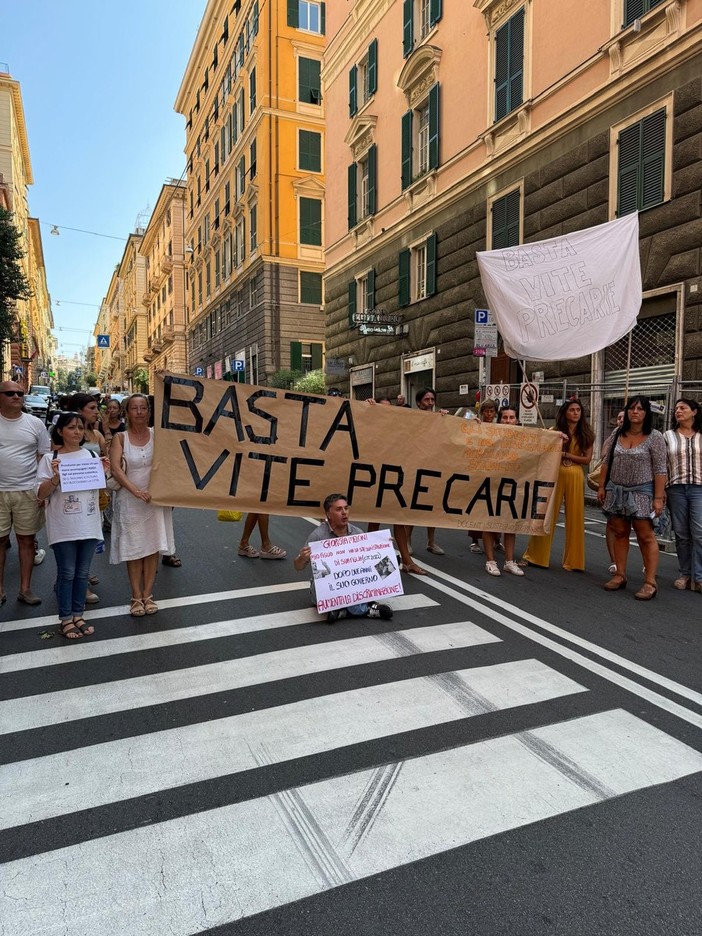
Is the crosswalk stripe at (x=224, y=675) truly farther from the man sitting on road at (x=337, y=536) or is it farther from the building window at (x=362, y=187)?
the building window at (x=362, y=187)

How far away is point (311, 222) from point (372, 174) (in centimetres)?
1273

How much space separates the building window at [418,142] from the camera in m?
18.9

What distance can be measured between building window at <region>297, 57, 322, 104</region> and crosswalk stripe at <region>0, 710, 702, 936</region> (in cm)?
3772

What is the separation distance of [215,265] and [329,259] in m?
20.8

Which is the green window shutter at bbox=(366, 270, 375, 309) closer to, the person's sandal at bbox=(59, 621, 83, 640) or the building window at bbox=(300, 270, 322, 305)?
the building window at bbox=(300, 270, 322, 305)

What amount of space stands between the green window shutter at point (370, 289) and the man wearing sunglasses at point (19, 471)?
1840 cm

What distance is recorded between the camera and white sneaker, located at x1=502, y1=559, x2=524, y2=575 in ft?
21.7

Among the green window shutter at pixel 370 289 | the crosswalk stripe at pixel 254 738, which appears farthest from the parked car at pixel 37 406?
the crosswalk stripe at pixel 254 738

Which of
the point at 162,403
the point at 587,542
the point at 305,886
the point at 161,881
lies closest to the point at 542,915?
the point at 305,886

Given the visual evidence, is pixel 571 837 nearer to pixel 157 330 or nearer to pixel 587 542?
pixel 587 542

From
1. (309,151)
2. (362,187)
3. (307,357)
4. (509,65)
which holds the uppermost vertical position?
(309,151)

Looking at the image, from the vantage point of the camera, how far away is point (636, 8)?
12.0m

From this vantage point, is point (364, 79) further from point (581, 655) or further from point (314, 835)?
point (314, 835)

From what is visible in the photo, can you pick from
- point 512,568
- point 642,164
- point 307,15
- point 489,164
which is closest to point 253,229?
point 307,15
